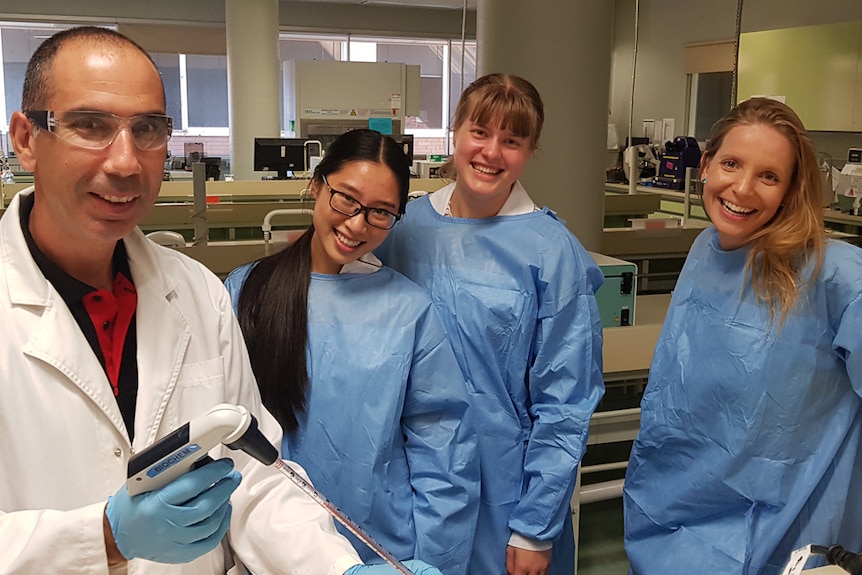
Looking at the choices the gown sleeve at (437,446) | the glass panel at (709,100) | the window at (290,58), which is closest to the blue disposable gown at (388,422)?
the gown sleeve at (437,446)

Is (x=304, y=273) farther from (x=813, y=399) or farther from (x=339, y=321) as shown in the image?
(x=813, y=399)

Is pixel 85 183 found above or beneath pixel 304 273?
above

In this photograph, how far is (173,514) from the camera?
77cm

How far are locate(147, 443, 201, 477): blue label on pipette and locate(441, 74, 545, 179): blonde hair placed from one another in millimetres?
931

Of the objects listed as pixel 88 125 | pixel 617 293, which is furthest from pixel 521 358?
pixel 88 125

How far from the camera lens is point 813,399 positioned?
1.31 meters

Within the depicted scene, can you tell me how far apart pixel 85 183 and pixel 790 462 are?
1187 millimetres

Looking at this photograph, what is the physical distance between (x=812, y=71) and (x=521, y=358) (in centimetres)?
477

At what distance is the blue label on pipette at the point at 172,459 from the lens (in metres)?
0.73

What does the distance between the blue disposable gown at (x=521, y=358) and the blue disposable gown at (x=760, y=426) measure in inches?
7.6

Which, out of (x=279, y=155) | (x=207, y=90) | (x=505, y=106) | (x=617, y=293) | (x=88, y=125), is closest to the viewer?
(x=88, y=125)

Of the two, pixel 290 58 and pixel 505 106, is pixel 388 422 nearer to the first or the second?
pixel 505 106

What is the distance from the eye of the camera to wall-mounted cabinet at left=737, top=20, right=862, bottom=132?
16.3ft

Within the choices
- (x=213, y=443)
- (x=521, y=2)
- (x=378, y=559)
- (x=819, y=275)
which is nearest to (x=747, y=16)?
(x=521, y=2)
